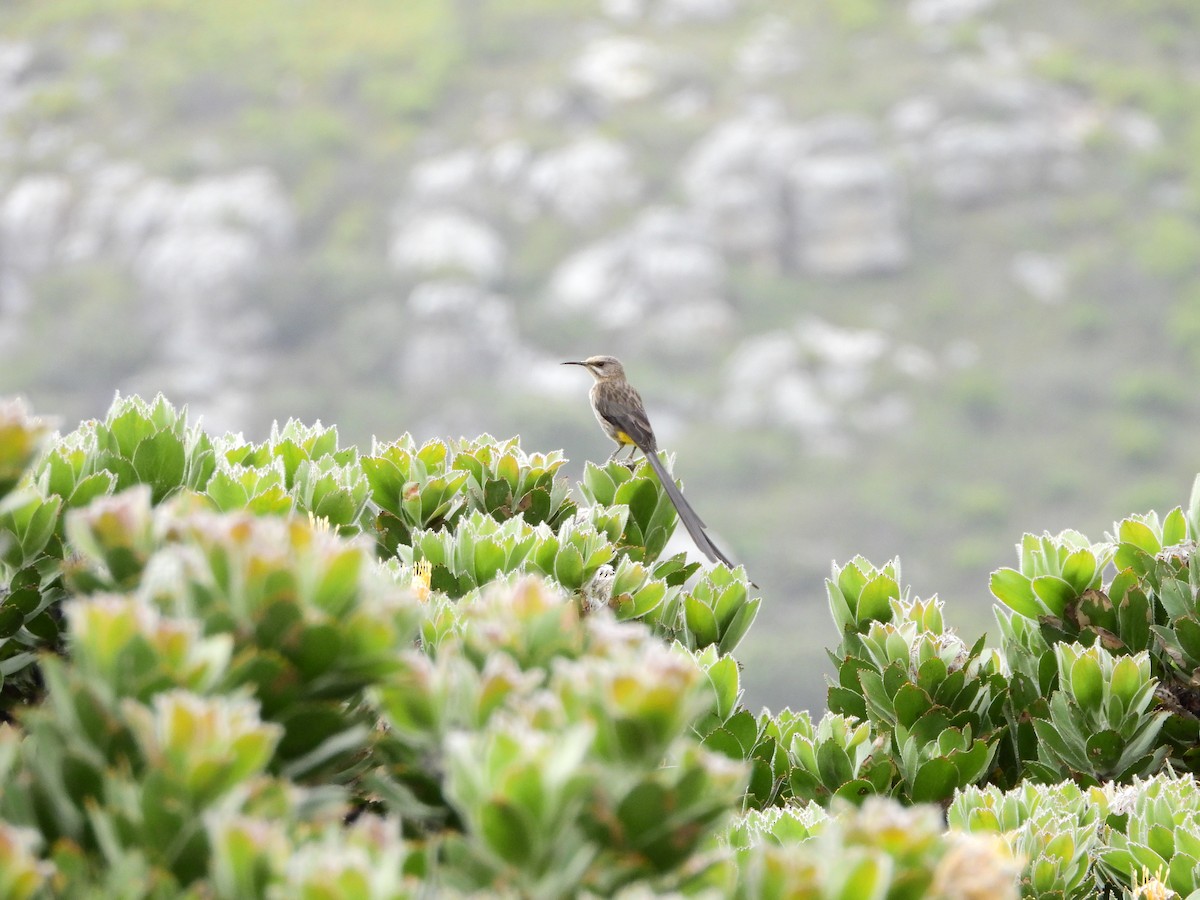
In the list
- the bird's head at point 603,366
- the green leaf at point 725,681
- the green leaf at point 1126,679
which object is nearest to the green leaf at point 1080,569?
the green leaf at point 1126,679

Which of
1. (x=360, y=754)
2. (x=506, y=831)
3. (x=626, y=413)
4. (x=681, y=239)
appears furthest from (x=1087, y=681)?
(x=681, y=239)

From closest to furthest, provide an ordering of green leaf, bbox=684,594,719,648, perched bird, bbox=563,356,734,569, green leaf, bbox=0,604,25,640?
green leaf, bbox=0,604,25,640, green leaf, bbox=684,594,719,648, perched bird, bbox=563,356,734,569

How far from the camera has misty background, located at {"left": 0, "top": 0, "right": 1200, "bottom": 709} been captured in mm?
87125

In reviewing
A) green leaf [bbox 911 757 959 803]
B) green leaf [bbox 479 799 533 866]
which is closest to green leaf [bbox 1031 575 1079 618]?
green leaf [bbox 911 757 959 803]

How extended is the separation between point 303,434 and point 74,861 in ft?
8.35

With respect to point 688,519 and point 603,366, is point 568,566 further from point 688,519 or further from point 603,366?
point 603,366

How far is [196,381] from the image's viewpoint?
93.1 metres

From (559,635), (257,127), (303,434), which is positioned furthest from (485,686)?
(257,127)

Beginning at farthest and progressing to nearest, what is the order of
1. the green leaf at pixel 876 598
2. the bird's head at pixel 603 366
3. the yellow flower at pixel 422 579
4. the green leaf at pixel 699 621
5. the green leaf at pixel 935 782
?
the bird's head at pixel 603 366 < the green leaf at pixel 876 598 < the green leaf at pixel 699 621 < the green leaf at pixel 935 782 < the yellow flower at pixel 422 579

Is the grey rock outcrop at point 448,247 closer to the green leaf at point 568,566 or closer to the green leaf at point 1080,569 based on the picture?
the green leaf at point 1080,569

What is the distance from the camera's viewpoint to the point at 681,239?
97875 millimetres

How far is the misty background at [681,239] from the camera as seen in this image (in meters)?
87.1

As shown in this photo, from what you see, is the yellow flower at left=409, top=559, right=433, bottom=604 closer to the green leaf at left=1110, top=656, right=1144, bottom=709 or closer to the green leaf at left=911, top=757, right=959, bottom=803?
the green leaf at left=911, top=757, right=959, bottom=803

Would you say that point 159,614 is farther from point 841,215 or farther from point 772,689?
point 841,215
